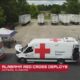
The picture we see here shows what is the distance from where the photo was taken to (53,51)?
23.5 m

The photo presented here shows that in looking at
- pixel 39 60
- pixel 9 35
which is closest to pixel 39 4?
pixel 9 35

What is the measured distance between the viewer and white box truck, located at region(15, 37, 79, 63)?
2345 cm

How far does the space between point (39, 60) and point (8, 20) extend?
97.6 ft

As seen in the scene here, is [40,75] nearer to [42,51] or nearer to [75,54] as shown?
[42,51]

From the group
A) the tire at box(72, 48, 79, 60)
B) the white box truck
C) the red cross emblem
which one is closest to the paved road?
the tire at box(72, 48, 79, 60)

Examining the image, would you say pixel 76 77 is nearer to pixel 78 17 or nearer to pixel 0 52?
pixel 0 52

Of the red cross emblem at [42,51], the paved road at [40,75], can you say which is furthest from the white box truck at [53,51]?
the paved road at [40,75]

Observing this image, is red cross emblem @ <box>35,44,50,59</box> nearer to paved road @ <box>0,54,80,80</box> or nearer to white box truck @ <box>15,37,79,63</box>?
white box truck @ <box>15,37,79,63</box>

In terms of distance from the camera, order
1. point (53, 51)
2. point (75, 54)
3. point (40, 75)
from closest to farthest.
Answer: point (40, 75) < point (75, 54) < point (53, 51)

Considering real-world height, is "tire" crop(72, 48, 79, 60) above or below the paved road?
above

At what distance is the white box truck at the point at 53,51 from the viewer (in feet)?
76.9

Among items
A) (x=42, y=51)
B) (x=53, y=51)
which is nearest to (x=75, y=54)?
(x=53, y=51)

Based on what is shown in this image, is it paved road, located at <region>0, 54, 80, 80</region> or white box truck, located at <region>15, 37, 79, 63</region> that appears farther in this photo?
white box truck, located at <region>15, 37, 79, 63</region>

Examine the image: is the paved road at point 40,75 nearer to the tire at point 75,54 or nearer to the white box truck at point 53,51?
the tire at point 75,54
